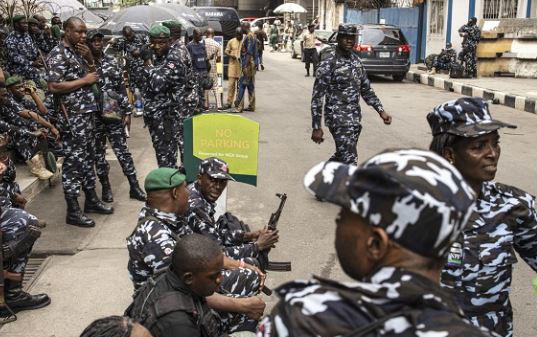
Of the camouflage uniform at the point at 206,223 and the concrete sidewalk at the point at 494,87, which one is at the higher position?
the camouflage uniform at the point at 206,223

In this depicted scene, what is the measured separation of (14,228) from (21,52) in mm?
7735

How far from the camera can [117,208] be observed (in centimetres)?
641

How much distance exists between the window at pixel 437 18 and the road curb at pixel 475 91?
7.95 ft

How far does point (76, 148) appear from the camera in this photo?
19.2 ft

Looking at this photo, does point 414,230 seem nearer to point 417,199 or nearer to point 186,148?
point 417,199

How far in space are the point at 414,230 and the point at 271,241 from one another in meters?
2.70

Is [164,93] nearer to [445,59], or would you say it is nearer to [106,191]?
[106,191]

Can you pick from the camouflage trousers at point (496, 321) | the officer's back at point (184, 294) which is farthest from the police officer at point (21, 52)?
the camouflage trousers at point (496, 321)

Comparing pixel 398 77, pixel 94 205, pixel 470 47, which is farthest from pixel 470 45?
pixel 94 205

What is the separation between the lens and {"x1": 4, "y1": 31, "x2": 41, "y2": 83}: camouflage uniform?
10.8 metres

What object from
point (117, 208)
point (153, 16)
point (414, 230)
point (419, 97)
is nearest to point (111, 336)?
point (414, 230)

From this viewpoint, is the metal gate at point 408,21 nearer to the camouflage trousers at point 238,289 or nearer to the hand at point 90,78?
the hand at point 90,78

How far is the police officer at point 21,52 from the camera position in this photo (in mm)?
10789

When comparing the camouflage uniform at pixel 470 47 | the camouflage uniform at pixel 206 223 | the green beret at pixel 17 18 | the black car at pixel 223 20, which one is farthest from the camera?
the black car at pixel 223 20
